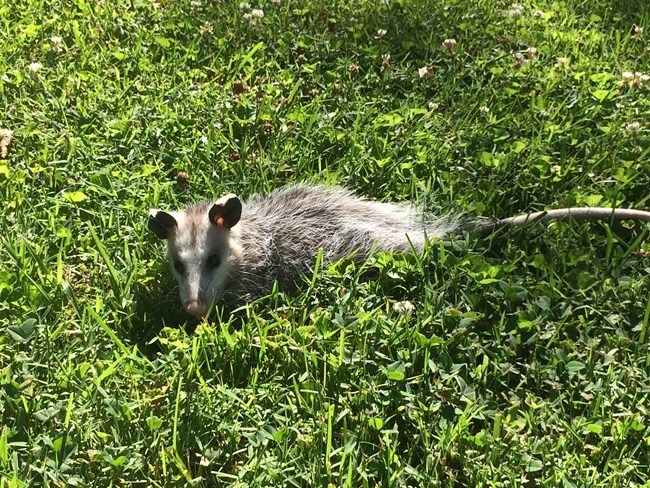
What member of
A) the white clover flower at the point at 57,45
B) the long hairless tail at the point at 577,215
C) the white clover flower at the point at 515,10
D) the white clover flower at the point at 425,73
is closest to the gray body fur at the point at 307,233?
the long hairless tail at the point at 577,215

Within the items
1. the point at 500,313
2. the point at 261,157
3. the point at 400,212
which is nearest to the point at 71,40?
the point at 261,157

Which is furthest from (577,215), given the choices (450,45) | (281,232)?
(450,45)

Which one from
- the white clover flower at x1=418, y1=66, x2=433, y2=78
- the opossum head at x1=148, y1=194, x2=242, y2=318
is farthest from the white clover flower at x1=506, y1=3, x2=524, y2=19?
the opossum head at x1=148, y1=194, x2=242, y2=318

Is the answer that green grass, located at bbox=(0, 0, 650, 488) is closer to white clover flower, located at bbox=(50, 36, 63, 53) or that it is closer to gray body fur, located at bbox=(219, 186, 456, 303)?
white clover flower, located at bbox=(50, 36, 63, 53)

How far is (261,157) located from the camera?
3.44 meters

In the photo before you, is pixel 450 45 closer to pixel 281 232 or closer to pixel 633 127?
pixel 633 127

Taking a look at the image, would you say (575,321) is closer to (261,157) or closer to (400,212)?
(400,212)

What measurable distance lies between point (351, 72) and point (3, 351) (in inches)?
94.0

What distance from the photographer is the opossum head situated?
2.75 metres

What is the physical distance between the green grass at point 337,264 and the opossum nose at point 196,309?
0.32 feet

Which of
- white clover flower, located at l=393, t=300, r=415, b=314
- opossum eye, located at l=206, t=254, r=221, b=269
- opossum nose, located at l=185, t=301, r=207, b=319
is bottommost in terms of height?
white clover flower, located at l=393, t=300, r=415, b=314

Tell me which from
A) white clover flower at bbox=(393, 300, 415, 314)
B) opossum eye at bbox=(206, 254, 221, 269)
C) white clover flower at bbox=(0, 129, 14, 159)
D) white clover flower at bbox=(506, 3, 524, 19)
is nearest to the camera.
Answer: white clover flower at bbox=(393, 300, 415, 314)

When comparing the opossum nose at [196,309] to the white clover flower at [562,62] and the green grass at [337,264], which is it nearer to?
the green grass at [337,264]

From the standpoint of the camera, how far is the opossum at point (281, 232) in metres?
2.81
